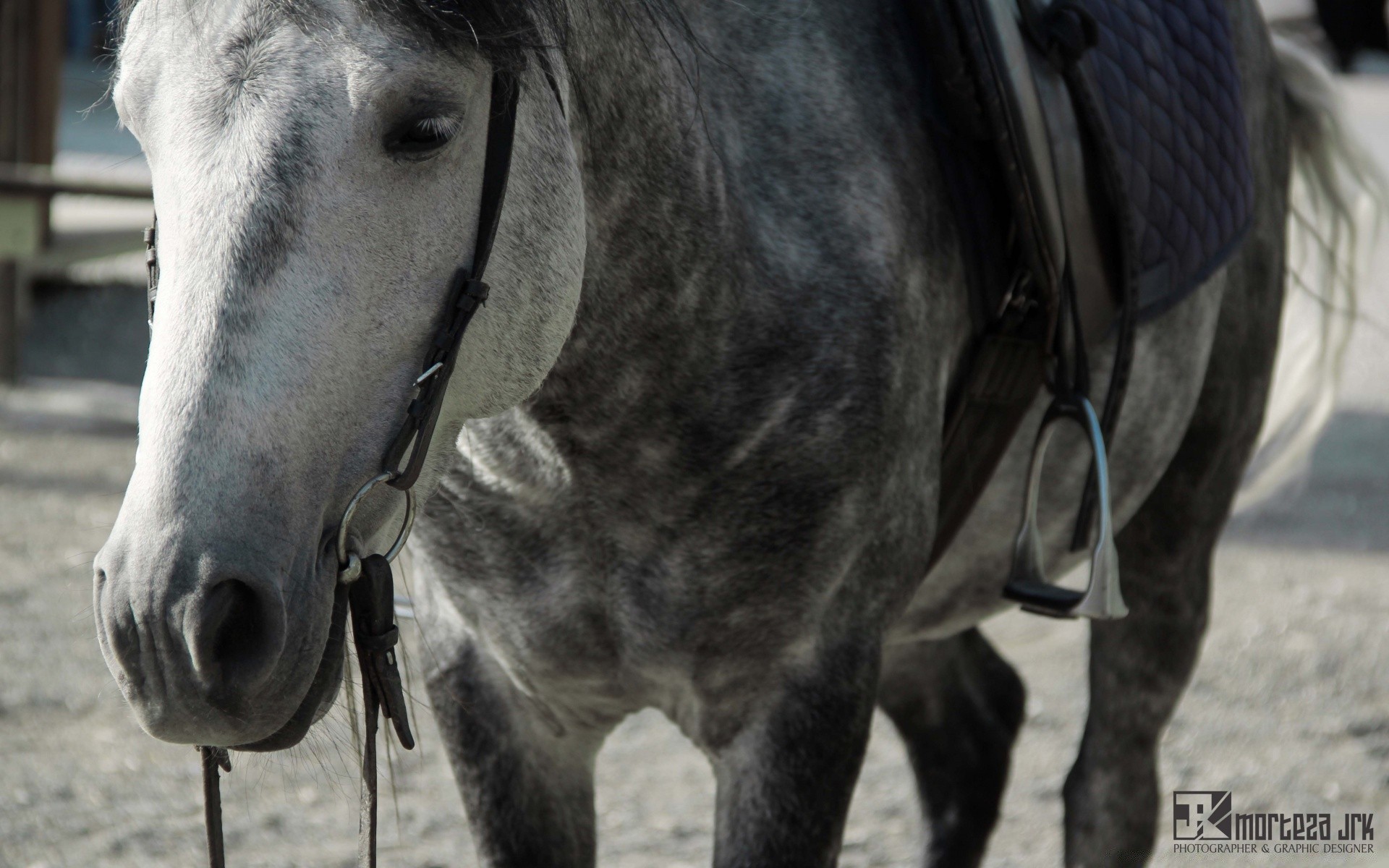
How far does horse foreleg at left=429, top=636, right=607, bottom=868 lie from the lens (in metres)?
1.70

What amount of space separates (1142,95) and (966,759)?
1201 mm

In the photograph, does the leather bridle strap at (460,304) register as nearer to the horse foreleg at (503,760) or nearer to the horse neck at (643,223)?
the horse neck at (643,223)

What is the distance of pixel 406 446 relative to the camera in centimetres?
110

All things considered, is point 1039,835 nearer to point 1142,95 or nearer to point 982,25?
point 1142,95

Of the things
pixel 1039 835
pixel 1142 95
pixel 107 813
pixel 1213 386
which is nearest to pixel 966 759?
pixel 1039 835

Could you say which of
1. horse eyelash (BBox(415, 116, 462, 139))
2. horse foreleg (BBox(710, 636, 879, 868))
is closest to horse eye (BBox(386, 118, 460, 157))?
horse eyelash (BBox(415, 116, 462, 139))

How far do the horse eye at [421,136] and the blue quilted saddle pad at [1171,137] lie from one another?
99 centimetres

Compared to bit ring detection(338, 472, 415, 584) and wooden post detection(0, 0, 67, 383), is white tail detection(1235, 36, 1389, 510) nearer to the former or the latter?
bit ring detection(338, 472, 415, 584)

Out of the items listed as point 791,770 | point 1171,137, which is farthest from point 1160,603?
point 791,770

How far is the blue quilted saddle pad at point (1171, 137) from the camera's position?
1878 mm

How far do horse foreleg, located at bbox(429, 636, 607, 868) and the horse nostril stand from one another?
2.27 ft

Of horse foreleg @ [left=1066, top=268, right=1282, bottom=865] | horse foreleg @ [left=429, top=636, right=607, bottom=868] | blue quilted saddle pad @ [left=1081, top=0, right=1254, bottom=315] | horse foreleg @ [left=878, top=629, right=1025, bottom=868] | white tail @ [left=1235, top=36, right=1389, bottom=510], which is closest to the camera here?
horse foreleg @ [left=429, top=636, right=607, bottom=868]

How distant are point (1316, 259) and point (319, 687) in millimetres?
2706

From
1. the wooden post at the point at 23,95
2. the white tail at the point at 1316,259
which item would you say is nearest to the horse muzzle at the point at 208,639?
the white tail at the point at 1316,259
